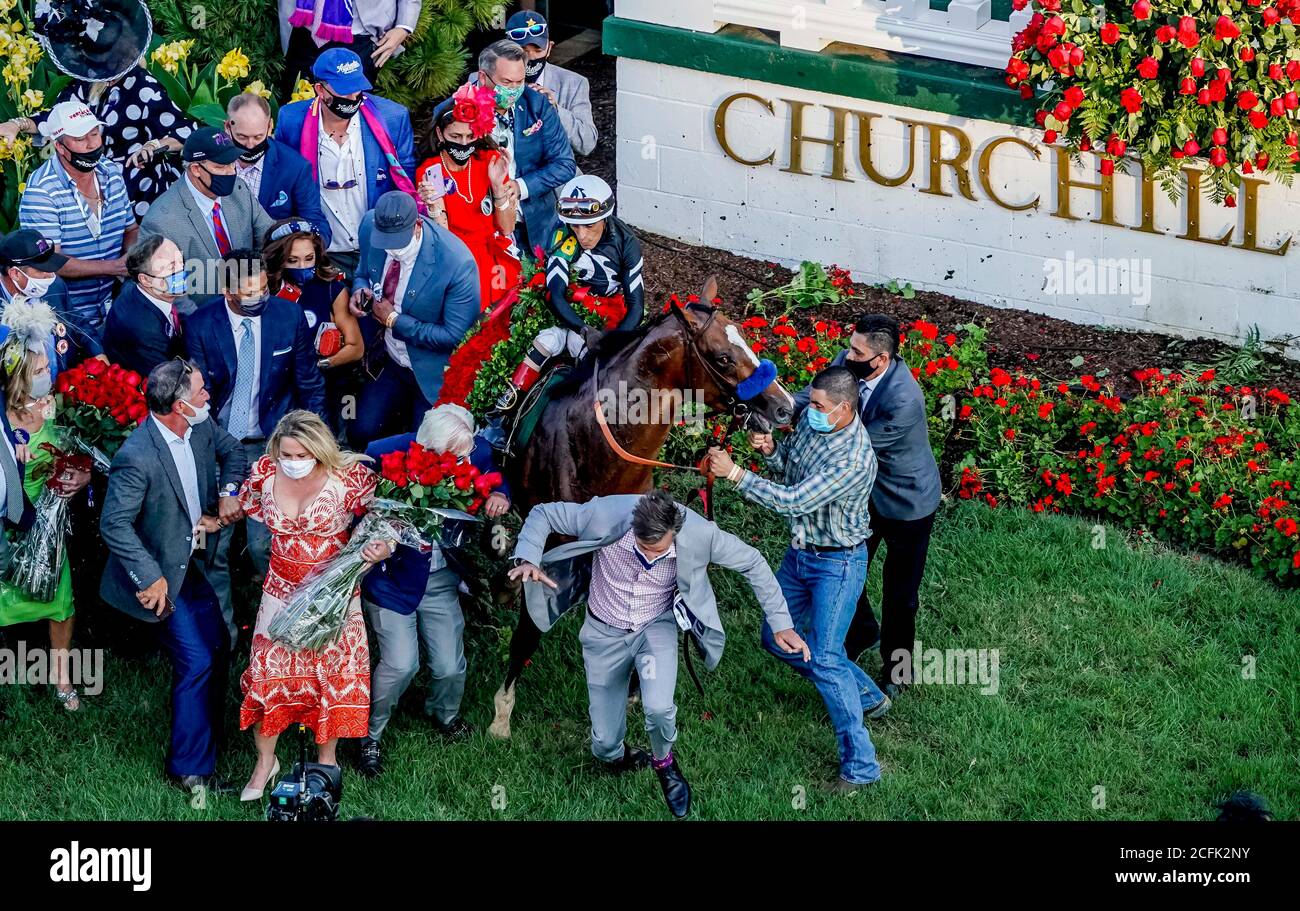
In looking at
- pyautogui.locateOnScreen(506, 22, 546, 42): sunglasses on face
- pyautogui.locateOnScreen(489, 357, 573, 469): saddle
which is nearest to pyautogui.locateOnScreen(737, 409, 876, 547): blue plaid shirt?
pyautogui.locateOnScreen(489, 357, 573, 469): saddle

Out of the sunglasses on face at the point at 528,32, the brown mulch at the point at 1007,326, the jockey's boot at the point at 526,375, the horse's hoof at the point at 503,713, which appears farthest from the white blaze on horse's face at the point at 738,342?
the sunglasses on face at the point at 528,32

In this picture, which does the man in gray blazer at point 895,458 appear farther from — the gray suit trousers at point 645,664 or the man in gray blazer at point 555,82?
the man in gray blazer at point 555,82

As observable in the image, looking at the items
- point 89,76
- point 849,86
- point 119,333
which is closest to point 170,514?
point 119,333

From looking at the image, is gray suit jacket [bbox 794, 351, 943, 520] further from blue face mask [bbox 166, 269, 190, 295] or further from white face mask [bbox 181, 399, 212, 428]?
blue face mask [bbox 166, 269, 190, 295]

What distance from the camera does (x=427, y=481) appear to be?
325 inches

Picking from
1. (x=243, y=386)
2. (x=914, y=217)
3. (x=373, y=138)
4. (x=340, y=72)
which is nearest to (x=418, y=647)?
(x=243, y=386)

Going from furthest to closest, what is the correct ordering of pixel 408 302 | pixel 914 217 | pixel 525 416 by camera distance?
pixel 914 217, pixel 408 302, pixel 525 416

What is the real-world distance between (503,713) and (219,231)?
2922mm

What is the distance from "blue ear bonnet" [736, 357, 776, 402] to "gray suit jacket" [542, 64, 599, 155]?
3.85 meters

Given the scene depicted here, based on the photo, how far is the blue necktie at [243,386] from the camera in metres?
9.35

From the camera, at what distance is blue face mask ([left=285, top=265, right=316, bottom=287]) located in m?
9.86

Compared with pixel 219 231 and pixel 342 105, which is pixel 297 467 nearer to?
pixel 219 231

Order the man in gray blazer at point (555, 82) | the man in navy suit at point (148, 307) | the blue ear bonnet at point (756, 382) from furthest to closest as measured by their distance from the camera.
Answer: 1. the man in gray blazer at point (555, 82)
2. the man in navy suit at point (148, 307)
3. the blue ear bonnet at point (756, 382)

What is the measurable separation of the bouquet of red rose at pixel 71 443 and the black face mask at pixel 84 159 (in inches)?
63.4
